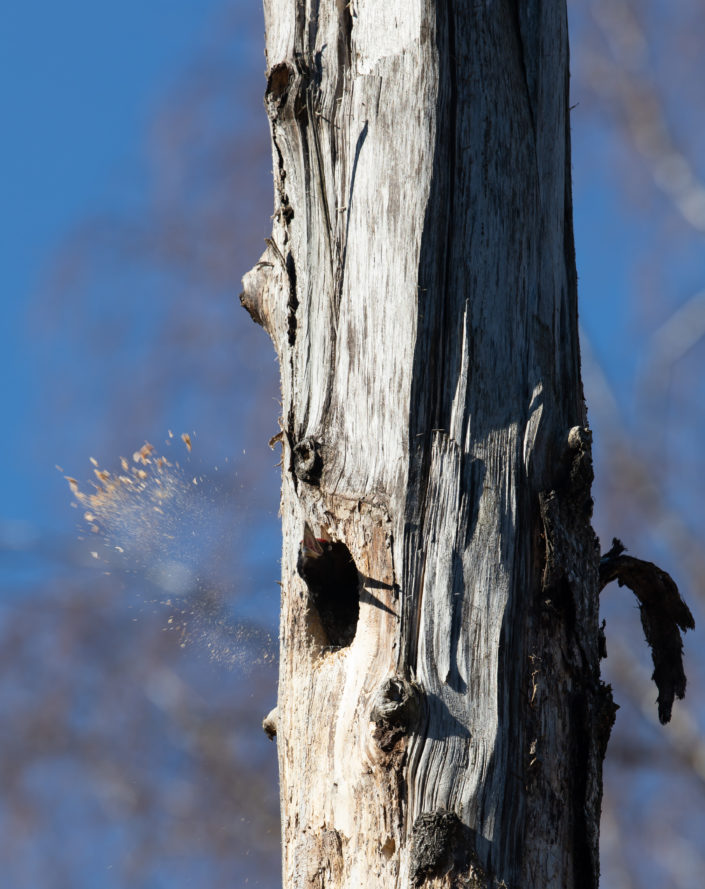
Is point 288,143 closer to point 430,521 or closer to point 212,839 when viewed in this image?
point 430,521

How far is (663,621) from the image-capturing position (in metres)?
2.04

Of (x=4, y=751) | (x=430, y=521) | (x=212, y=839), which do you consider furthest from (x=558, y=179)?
(x=4, y=751)

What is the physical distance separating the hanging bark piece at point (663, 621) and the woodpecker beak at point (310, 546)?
672 millimetres

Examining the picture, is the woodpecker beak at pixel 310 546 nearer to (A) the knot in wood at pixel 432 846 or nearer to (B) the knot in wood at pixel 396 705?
(B) the knot in wood at pixel 396 705

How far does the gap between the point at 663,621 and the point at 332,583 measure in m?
0.78

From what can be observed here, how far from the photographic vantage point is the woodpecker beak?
5.68ft

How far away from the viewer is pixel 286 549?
1827mm

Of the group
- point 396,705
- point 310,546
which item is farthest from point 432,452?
point 396,705

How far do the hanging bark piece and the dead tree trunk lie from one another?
32 cm

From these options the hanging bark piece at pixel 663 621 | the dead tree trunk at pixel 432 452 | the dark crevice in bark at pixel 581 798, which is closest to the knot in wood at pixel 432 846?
the dead tree trunk at pixel 432 452

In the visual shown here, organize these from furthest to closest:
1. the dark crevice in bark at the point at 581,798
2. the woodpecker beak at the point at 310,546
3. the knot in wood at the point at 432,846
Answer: the woodpecker beak at the point at 310,546, the dark crevice in bark at the point at 581,798, the knot in wood at the point at 432,846

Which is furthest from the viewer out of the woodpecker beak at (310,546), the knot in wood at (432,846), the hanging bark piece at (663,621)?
the hanging bark piece at (663,621)

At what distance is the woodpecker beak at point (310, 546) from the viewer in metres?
1.73

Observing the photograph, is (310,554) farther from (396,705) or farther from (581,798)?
(581,798)
